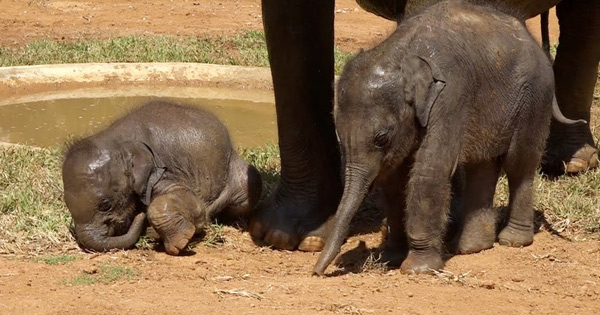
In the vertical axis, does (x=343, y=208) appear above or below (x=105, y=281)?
above

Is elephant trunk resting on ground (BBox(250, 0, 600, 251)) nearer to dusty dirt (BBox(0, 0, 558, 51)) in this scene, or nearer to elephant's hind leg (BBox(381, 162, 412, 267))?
elephant's hind leg (BBox(381, 162, 412, 267))

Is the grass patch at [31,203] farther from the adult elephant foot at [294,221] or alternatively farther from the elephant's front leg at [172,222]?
the adult elephant foot at [294,221]

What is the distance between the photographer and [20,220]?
6.94 metres

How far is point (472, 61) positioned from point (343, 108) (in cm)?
72

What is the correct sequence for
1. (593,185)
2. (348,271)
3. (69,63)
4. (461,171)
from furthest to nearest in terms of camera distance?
1. (69,63)
2. (593,185)
3. (461,171)
4. (348,271)

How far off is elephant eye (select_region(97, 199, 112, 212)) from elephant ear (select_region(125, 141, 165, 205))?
190 mm

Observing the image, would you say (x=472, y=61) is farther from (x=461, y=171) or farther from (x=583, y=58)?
(x=583, y=58)

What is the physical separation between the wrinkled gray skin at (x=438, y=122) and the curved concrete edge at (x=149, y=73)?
4.49 meters

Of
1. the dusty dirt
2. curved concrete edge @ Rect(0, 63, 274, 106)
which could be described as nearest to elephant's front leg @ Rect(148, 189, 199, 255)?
curved concrete edge @ Rect(0, 63, 274, 106)

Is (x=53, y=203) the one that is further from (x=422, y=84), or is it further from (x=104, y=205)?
(x=422, y=84)

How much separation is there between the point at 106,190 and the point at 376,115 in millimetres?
1731

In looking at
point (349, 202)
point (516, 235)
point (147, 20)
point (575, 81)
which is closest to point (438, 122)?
point (349, 202)

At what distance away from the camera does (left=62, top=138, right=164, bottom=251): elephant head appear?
662 centimetres

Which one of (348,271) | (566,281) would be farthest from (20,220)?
(566,281)
